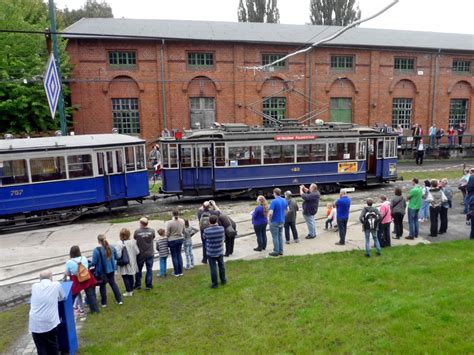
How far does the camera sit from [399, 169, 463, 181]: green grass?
77.6 feet

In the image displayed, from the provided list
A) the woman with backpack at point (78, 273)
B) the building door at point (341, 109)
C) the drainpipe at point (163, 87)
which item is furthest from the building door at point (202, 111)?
the woman with backpack at point (78, 273)

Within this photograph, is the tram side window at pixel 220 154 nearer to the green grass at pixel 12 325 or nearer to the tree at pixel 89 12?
the green grass at pixel 12 325

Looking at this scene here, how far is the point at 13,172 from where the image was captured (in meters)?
14.9

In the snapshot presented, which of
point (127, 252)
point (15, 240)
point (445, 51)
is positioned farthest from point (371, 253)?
point (445, 51)

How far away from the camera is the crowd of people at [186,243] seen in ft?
19.9

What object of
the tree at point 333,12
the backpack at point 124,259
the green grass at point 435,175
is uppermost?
the tree at point 333,12

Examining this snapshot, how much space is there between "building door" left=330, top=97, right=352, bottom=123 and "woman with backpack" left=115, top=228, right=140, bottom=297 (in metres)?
26.7

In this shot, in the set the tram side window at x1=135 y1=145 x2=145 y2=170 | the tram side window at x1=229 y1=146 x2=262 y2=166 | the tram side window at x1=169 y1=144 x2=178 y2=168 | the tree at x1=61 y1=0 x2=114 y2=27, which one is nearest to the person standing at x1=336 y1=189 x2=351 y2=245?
the tram side window at x1=229 y1=146 x2=262 y2=166

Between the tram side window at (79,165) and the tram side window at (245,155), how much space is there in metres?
6.17

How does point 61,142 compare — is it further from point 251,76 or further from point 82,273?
point 251,76

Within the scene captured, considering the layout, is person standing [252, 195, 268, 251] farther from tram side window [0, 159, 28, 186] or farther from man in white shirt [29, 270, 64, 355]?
tram side window [0, 159, 28, 186]

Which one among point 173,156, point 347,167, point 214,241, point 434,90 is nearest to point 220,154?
point 173,156

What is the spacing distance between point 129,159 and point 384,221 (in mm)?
10589

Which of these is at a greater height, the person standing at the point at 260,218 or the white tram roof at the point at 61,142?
the white tram roof at the point at 61,142
